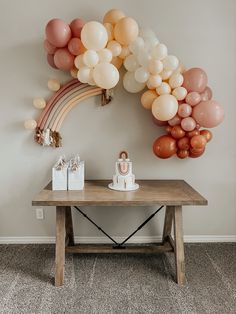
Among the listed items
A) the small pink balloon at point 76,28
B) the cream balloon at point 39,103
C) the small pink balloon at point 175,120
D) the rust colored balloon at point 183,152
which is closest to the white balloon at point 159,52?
the small pink balloon at point 175,120

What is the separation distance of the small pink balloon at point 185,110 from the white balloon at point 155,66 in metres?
0.32

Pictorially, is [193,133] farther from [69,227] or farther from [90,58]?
[69,227]

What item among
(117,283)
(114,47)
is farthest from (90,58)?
(117,283)

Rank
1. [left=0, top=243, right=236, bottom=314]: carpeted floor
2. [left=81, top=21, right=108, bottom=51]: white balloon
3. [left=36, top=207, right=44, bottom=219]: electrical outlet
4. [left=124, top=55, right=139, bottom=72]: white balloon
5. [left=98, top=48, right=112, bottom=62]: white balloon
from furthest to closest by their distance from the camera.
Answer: [left=36, top=207, right=44, bottom=219]: electrical outlet → [left=124, top=55, right=139, bottom=72]: white balloon → [left=98, top=48, right=112, bottom=62]: white balloon → [left=81, top=21, right=108, bottom=51]: white balloon → [left=0, top=243, right=236, bottom=314]: carpeted floor

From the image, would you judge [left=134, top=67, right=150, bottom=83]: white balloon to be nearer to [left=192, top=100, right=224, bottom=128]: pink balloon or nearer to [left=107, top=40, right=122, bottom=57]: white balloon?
[left=107, top=40, right=122, bottom=57]: white balloon

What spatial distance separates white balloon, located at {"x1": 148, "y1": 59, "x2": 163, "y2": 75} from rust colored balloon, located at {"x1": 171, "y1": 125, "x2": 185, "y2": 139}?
46cm

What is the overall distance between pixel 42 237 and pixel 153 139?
1435 millimetres

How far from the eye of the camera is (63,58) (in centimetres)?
206

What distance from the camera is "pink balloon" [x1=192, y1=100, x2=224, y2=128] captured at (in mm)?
2008

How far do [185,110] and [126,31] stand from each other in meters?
0.74

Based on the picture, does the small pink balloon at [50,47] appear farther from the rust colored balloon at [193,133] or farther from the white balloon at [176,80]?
the rust colored balloon at [193,133]

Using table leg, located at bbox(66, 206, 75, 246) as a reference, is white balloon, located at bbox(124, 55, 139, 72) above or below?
above

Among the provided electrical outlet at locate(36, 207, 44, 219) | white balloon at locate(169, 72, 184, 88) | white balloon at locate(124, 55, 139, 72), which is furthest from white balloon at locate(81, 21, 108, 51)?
electrical outlet at locate(36, 207, 44, 219)

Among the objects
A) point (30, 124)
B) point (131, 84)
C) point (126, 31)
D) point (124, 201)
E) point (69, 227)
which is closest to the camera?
point (124, 201)
